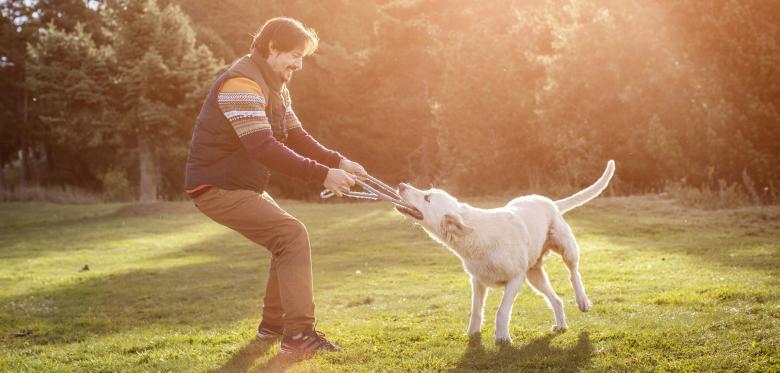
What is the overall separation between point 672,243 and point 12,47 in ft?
129

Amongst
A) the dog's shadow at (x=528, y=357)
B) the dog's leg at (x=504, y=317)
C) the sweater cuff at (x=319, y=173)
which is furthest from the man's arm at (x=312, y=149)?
the dog's shadow at (x=528, y=357)

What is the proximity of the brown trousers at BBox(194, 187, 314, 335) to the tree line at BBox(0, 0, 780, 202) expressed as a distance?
16970mm

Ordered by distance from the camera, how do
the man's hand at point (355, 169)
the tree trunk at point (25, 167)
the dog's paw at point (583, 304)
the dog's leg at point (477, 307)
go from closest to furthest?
the man's hand at point (355, 169), the dog's leg at point (477, 307), the dog's paw at point (583, 304), the tree trunk at point (25, 167)

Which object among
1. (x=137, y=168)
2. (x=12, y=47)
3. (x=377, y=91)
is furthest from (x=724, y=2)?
(x=12, y=47)

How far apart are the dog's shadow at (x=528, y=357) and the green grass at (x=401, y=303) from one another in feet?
0.05

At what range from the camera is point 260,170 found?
221 inches

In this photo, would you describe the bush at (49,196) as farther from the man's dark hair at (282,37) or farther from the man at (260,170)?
the man's dark hair at (282,37)

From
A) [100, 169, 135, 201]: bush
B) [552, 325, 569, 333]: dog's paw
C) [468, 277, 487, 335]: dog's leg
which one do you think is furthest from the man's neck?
[100, 169, 135, 201]: bush

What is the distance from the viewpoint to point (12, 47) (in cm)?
4081

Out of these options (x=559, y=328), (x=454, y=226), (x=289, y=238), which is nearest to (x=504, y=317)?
(x=559, y=328)

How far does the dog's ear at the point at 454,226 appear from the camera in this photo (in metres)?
5.85

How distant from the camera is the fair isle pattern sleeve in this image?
200 inches

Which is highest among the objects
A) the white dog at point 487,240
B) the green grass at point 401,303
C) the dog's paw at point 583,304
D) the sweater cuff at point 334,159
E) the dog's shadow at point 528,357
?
the sweater cuff at point 334,159

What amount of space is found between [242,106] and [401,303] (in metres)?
4.10
